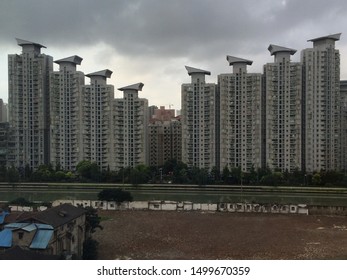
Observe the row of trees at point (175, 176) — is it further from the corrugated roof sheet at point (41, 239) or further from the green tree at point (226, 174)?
the corrugated roof sheet at point (41, 239)

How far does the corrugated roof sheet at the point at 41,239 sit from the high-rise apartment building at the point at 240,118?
5.92 m

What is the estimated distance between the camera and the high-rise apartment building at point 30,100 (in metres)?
7.43

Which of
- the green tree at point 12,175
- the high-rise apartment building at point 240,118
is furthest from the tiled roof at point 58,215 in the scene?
the high-rise apartment building at point 240,118

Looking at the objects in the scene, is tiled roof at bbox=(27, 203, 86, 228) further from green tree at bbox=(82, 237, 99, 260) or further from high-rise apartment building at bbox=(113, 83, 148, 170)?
high-rise apartment building at bbox=(113, 83, 148, 170)

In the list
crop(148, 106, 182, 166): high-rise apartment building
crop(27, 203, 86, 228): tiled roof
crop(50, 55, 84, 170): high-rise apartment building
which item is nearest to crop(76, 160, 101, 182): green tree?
crop(50, 55, 84, 170): high-rise apartment building

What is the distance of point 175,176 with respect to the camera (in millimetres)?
6918

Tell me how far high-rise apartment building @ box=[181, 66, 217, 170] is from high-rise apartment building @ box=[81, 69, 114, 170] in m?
1.88

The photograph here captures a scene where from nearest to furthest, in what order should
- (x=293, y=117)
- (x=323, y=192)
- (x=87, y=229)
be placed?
(x=87, y=229), (x=323, y=192), (x=293, y=117)

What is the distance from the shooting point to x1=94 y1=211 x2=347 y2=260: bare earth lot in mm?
2975

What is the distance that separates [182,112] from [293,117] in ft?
8.92
